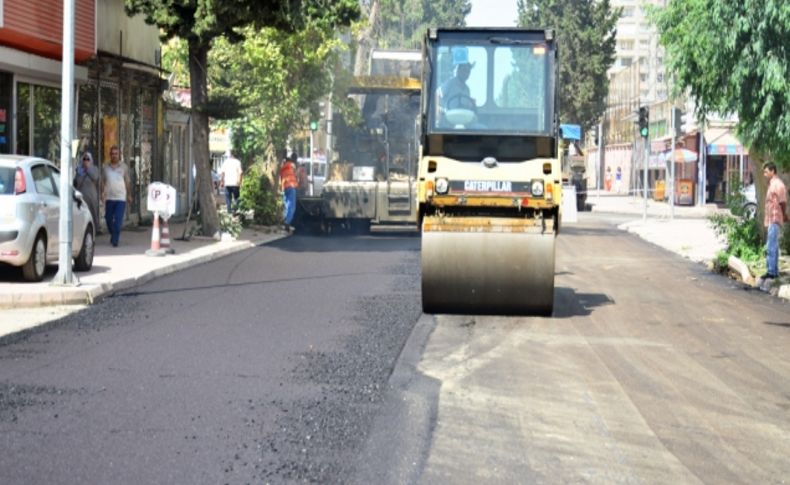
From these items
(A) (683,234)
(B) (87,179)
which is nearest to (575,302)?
(B) (87,179)

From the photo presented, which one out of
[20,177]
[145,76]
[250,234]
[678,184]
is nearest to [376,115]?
Answer: [250,234]

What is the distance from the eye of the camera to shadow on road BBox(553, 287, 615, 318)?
52.3ft

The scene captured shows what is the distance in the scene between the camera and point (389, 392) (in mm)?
9805

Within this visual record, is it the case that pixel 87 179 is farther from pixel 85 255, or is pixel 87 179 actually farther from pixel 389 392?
pixel 389 392

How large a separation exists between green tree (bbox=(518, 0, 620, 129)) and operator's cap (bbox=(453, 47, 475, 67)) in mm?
59603

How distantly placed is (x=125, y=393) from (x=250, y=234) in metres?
21.0

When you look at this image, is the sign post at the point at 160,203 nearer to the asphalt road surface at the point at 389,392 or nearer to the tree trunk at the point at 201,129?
the tree trunk at the point at 201,129

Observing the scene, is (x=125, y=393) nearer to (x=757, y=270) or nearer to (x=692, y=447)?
(x=692, y=447)

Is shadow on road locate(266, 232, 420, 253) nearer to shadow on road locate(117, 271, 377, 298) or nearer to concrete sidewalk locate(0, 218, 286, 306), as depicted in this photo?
concrete sidewalk locate(0, 218, 286, 306)

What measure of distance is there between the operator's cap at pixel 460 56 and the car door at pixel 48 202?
19.5ft

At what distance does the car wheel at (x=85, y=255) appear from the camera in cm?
1939

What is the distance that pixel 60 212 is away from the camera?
1734 cm

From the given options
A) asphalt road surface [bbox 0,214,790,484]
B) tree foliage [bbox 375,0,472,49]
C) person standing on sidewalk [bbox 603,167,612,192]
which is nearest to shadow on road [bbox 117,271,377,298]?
asphalt road surface [bbox 0,214,790,484]

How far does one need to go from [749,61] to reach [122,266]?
377 inches
